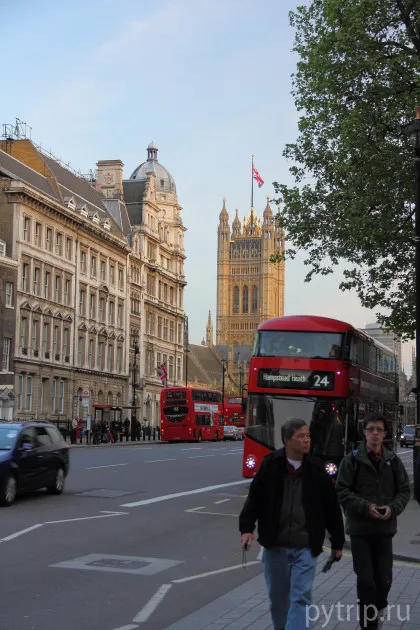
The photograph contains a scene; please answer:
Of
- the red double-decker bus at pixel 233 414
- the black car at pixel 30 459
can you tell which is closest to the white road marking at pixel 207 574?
the black car at pixel 30 459

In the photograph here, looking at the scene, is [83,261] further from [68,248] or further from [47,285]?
[47,285]

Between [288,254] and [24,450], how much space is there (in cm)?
1304

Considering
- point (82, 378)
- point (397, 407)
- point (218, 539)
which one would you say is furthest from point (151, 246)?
point (218, 539)

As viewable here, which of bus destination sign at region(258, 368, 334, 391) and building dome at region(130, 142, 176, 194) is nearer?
bus destination sign at region(258, 368, 334, 391)

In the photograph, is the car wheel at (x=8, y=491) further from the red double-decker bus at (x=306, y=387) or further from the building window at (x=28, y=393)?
the building window at (x=28, y=393)

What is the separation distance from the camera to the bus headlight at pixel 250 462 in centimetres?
2306

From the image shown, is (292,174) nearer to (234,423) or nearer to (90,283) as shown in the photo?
(90,283)

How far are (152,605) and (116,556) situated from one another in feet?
10.4

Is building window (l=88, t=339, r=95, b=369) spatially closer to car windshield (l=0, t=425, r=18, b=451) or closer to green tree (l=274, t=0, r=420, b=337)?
green tree (l=274, t=0, r=420, b=337)

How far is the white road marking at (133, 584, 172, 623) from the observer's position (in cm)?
873

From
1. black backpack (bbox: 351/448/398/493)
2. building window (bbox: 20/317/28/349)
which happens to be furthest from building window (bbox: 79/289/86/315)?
black backpack (bbox: 351/448/398/493)

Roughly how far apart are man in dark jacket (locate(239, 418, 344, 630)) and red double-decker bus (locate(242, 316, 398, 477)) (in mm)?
15194

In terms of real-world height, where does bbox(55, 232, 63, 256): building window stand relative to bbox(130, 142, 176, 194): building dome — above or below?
below

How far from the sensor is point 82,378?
244ft
